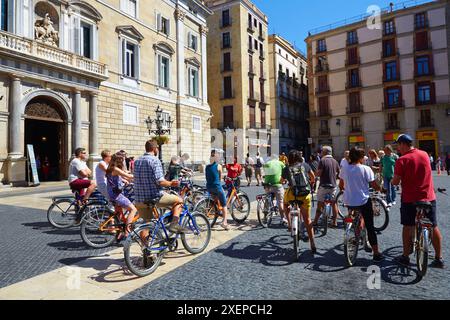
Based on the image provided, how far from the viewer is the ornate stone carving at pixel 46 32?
1645cm

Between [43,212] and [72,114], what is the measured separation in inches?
409

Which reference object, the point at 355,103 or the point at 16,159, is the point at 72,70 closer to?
the point at 16,159

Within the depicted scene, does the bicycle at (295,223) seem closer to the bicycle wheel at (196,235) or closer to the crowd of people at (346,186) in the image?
the crowd of people at (346,186)

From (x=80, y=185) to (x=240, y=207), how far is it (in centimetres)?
383

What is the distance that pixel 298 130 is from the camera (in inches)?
1945

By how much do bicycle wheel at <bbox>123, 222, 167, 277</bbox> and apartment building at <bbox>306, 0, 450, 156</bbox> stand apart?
3821cm

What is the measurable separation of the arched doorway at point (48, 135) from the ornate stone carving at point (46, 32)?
3014 mm

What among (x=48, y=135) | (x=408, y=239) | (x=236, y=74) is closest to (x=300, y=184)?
(x=408, y=239)

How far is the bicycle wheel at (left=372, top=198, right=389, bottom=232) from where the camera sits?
6652 mm

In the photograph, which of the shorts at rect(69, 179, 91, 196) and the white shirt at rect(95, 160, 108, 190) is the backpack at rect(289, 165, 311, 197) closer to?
the white shirt at rect(95, 160, 108, 190)

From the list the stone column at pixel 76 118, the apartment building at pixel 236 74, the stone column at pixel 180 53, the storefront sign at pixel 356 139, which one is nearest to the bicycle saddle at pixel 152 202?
the stone column at pixel 76 118

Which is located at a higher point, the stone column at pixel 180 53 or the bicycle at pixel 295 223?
the stone column at pixel 180 53
